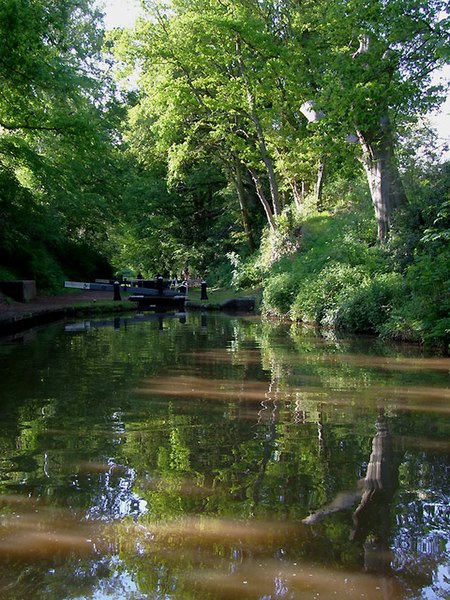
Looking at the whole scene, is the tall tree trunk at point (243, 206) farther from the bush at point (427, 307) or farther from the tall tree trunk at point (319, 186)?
the bush at point (427, 307)

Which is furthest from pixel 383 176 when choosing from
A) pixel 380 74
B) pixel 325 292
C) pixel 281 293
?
pixel 281 293

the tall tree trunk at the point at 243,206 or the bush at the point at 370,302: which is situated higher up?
the tall tree trunk at the point at 243,206

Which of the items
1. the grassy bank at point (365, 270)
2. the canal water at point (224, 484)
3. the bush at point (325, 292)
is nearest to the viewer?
the canal water at point (224, 484)

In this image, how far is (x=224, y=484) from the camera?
465cm

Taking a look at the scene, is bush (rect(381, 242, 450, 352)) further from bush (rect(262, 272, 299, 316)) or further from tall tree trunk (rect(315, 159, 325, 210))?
tall tree trunk (rect(315, 159, 325, 210))

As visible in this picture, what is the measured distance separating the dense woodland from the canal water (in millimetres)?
Result: 5648

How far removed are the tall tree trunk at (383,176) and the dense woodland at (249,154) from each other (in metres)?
0.06

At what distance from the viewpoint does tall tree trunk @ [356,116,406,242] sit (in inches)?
703

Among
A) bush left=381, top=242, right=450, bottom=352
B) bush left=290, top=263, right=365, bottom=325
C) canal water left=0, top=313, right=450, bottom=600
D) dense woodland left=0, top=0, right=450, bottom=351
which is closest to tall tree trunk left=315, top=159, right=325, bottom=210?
dense woodland left=0, top=0, right=450, bottom=351

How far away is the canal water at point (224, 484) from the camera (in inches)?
132

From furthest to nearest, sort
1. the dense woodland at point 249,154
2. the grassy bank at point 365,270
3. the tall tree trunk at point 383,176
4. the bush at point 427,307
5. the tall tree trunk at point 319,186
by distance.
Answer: the tall tree trunk at point 319,186, the tall tree trunk at point 383,176, the dense woodland at point 249,154, the grassy bank at point 365,270, the bush at point 427,307

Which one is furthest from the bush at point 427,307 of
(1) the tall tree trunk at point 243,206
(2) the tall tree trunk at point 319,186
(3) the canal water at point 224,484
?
(1) the tall tree trunk at point 243,206

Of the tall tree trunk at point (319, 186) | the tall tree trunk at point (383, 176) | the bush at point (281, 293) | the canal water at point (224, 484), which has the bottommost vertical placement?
the canal water at point (224, 484)

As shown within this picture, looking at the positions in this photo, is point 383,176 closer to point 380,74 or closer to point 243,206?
point 380,74
